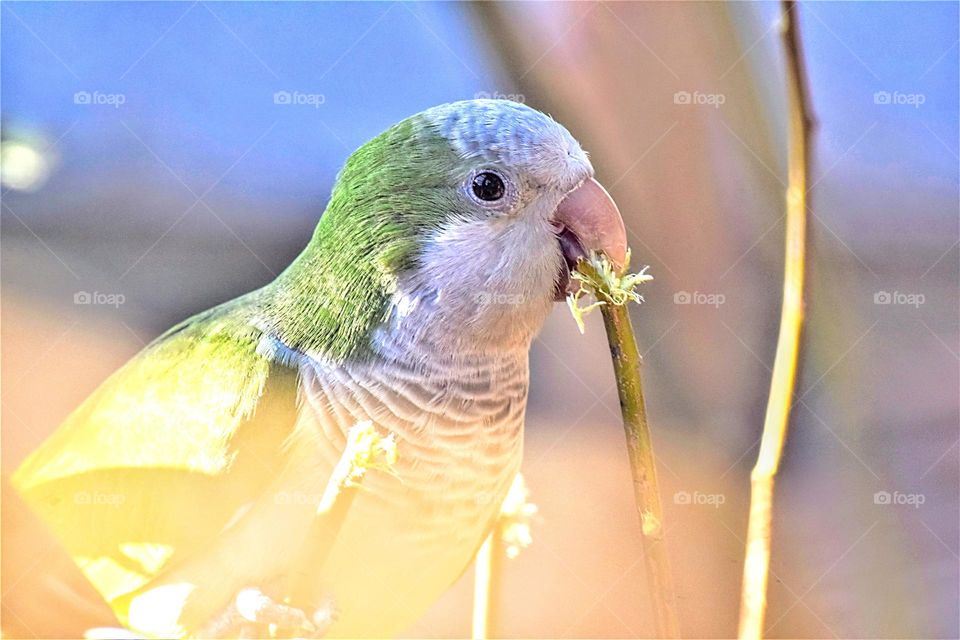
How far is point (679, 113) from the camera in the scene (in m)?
1.12

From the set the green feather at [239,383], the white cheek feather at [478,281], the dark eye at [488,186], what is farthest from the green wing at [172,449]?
the dark eye at [488,186]

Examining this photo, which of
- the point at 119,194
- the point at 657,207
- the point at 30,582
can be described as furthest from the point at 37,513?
the point at 657,207

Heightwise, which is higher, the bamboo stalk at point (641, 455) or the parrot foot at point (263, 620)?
the bamboo stalk at point (641, 455)

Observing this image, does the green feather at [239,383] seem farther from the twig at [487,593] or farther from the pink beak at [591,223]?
the twig at [487,593]

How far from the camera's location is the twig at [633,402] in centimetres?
86

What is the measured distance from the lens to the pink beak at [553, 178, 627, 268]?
0.92 m

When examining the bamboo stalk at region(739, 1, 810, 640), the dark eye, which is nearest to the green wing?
the dark eye

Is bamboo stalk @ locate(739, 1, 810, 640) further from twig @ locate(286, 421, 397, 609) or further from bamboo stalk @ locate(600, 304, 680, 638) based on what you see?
twig @ locate(286, 421, 397, 609)

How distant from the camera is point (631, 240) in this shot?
1.10 m

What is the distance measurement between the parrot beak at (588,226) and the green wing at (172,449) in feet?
1.26

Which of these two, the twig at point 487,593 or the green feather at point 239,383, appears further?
the twig at point 487,593

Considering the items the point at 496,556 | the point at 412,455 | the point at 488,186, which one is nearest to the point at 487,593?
the point at 496,556

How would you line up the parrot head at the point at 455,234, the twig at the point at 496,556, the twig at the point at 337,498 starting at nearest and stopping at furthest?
the twig at the point at 337,498
the parrot head at the point at 455,234
the twig at the point at 496,556

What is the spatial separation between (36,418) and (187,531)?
1.14 feet
